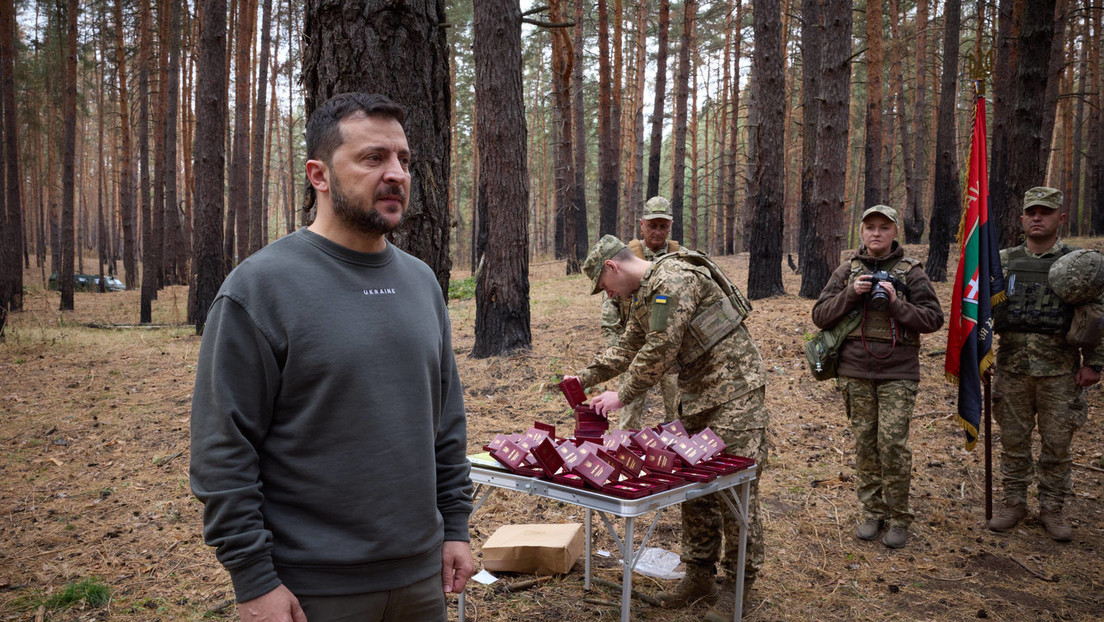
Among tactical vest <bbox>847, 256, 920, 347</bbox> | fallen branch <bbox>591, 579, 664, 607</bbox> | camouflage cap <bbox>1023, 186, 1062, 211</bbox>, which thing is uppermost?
camouflage cap <bbox>1023, 186, 1062, 211</bbox>

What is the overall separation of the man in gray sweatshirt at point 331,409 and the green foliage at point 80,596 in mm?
3021

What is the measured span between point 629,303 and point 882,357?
1.97 meters

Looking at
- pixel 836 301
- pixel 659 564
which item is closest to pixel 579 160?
pixel 836 301

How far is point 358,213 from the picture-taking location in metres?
2.03

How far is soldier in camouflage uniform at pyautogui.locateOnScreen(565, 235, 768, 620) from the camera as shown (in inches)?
159

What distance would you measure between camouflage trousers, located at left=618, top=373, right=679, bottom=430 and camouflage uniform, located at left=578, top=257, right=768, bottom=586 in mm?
1554

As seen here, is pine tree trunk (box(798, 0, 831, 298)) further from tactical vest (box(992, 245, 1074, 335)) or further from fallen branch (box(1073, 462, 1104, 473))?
tactical vest (box(992, 245, 1074, 335))

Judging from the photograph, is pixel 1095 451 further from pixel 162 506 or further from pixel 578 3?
pixel 578 3

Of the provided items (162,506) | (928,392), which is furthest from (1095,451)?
(162,506)

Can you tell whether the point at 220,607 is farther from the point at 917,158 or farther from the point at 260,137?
the point at 917,158

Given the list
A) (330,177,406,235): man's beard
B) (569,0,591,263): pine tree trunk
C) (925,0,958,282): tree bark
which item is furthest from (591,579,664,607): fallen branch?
(569,0,591,263): pine tree trunk

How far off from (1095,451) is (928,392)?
1.75m

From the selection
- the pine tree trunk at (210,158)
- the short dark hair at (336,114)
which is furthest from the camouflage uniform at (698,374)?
the pine tree trunk at (210,158)

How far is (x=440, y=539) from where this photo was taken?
2.14 metres
